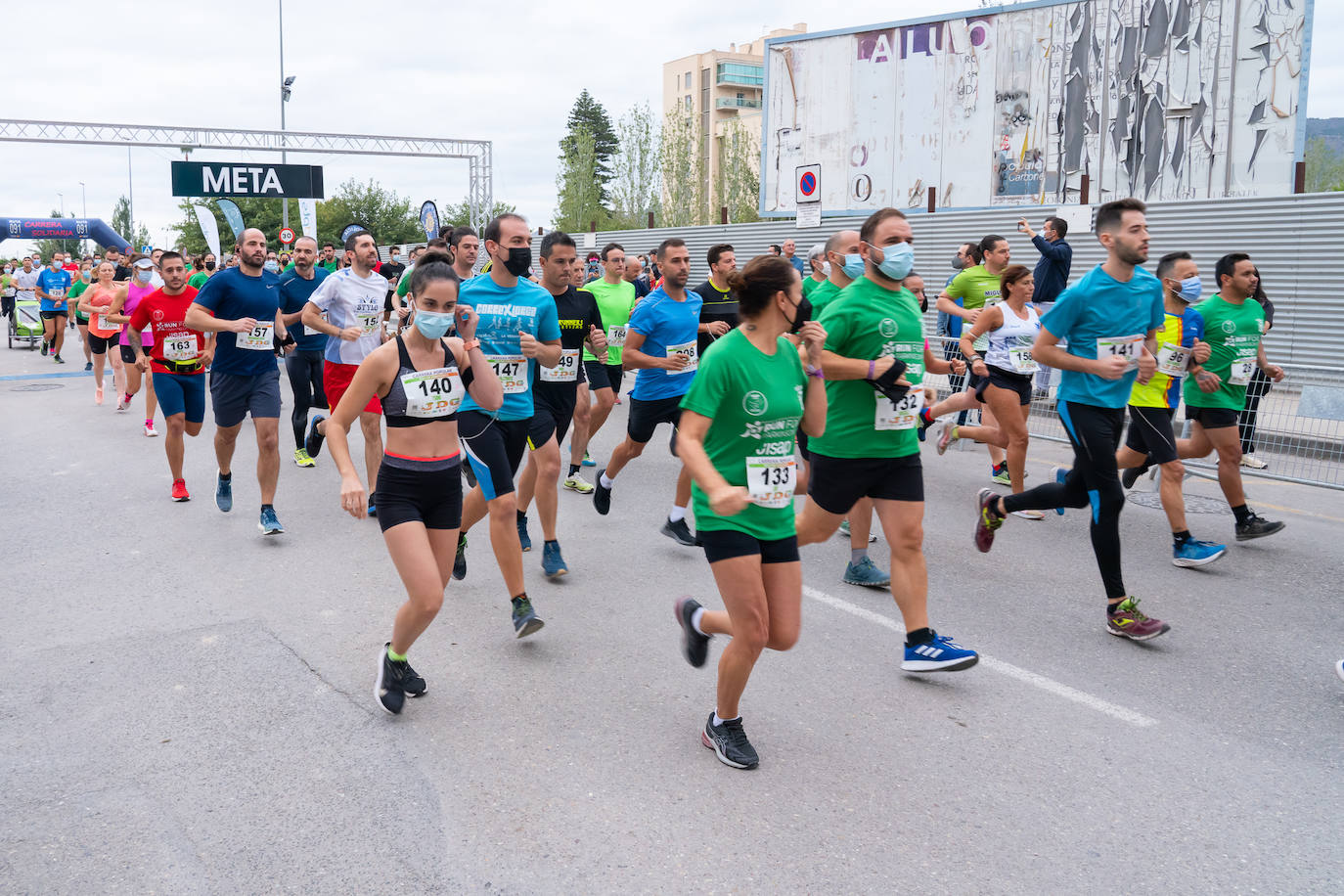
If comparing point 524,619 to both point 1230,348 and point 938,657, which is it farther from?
point 1230,348

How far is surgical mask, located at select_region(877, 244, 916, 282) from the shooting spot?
477 centimetres

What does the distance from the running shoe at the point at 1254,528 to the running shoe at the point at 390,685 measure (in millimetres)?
5821

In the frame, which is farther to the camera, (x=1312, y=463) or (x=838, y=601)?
(x=1312, y=463)

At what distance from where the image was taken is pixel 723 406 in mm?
3836

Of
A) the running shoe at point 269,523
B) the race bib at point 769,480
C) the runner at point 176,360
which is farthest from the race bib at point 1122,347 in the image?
the runner at point 176,360

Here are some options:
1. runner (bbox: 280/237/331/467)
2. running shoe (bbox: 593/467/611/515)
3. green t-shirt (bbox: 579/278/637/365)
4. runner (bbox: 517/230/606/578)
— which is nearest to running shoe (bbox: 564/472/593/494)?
green t-shirt (bbox: 579/278/637/365)

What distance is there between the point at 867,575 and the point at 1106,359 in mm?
1888

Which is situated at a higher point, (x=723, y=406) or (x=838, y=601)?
(x=723, y=406)

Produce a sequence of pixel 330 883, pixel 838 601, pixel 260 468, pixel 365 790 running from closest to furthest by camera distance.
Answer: pixel 330 883 → pixel 365 790 → pixel 838 601 → pixel 260 468

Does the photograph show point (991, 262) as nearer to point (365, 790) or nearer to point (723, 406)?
point (723, 406)

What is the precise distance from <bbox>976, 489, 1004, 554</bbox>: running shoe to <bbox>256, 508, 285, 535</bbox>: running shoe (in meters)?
4.80

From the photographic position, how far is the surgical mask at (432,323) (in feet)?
14.7

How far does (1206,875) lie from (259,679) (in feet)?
12.7

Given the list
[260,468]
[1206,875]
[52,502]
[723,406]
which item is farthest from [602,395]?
[1206,875]
